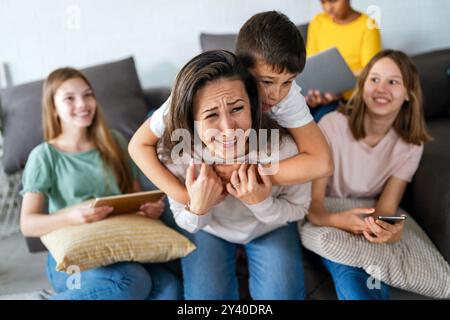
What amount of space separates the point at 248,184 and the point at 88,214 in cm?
36

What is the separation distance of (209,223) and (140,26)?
0.48 meters

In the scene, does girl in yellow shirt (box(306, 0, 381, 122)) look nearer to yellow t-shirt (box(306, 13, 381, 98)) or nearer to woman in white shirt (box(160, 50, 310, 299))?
yellow t-shirt (box(306, 13, 381, 98))

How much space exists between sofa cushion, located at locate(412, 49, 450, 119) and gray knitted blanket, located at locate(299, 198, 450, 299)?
51 centimetres

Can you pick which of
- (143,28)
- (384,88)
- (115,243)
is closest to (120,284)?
(115,243)

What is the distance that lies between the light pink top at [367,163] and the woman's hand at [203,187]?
36 cm

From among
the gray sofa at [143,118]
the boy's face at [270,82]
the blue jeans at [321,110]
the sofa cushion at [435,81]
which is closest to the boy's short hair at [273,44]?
the boy's face at [270,82]

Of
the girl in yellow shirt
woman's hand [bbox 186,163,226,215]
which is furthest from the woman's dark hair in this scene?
the girl in yellow shirt

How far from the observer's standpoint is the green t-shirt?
929 millimetres

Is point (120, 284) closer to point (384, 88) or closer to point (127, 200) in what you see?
point (127, 200)

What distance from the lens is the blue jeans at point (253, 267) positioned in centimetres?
90

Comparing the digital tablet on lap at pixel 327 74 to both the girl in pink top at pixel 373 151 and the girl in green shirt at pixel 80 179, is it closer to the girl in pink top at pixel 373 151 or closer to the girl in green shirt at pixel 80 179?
the girl in pink top at pixel 373 151

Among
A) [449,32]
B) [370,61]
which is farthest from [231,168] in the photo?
[449,32]

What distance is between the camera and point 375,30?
846 mm

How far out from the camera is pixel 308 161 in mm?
719
